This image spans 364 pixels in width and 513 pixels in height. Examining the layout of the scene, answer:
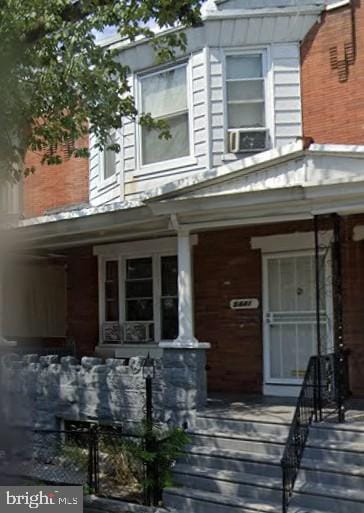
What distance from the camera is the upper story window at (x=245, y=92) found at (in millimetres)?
10594

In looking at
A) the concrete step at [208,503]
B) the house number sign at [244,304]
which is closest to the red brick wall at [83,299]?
the house number sign at [244,304]

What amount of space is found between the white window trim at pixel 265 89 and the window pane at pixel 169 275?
1995 mm

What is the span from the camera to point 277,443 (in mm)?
7246

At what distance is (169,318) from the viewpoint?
1111cm

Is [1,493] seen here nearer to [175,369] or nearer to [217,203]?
[175,369]

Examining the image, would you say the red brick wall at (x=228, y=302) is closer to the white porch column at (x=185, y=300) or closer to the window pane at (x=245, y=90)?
the white porch column at (x=185, y=300)

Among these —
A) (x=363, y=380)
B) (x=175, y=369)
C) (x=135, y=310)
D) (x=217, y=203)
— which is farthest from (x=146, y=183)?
(x=363, y=380)

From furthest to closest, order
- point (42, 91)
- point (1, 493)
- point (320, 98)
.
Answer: point (320, 98), point (42, 91), point (1, 493)

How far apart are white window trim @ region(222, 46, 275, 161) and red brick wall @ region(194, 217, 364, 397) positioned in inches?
55.2

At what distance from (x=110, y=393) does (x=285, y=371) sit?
104 inches

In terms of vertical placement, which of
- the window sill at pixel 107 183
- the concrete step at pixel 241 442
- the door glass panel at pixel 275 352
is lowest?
the concrete step at pixel 241 442

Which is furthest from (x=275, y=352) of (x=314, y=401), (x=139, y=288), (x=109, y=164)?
(x=109, y=164)

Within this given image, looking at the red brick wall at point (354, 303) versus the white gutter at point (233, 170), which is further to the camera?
the red brick wall at point (354, 303)

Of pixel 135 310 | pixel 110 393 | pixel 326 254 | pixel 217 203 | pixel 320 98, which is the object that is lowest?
pixel 110 393
